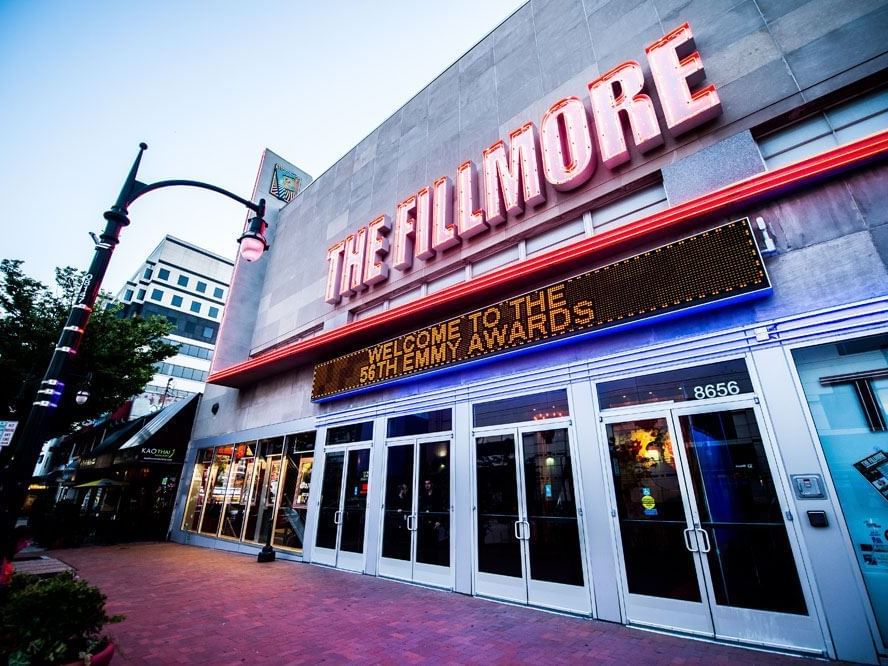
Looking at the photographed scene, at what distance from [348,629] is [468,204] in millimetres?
8785

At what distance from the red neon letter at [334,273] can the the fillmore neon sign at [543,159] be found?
1.68 ft

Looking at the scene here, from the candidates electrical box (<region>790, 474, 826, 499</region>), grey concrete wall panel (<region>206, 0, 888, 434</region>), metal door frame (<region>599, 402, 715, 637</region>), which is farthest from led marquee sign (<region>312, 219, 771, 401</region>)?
electrical box (<region>790, 474, 826, 499</region>)

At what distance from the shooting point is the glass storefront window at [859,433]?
4.42 m

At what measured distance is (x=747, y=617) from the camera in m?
4.67

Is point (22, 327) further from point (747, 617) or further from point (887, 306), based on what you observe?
point (887, 306)

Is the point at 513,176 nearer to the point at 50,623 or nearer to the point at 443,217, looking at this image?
the point at 443,217

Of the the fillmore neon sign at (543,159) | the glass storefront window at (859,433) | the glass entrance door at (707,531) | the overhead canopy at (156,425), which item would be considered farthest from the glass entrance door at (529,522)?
the overhead canopy at (156,425)

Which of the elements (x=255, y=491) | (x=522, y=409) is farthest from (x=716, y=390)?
(x=255, y=491)

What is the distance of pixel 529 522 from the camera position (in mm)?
6641

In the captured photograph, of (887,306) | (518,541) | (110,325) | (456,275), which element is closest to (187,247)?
(110,325)

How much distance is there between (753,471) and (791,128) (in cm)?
547

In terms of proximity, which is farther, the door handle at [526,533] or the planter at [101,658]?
the door handle at [526,533]

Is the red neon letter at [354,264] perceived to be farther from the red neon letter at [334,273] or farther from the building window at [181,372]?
the building window at [181,372]

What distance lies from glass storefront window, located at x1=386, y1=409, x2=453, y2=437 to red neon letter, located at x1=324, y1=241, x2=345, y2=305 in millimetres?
5144
